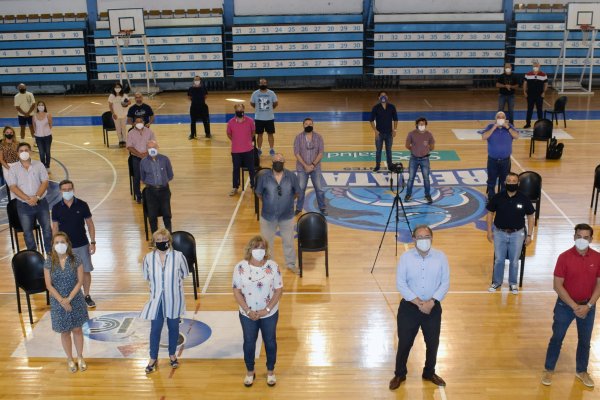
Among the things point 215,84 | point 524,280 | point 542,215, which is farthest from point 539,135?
point 215,84

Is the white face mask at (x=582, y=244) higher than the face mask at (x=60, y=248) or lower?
higher

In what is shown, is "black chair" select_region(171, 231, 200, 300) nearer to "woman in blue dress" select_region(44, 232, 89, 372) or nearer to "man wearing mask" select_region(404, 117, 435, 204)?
"woman in blue dress" select_region(44, 232, 89, 372)

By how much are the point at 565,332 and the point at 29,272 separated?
685 centimetres

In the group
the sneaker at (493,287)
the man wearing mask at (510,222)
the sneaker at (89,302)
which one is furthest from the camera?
the sneaker at (493,287)

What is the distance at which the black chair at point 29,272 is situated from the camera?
9.70 metres

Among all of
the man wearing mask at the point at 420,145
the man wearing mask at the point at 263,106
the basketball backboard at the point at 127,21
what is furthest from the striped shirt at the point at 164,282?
the basketball backboard at the point at 127,21

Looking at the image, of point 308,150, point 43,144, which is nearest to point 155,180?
point 308,150

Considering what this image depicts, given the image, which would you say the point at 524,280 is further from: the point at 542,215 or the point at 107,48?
the point at 107,48

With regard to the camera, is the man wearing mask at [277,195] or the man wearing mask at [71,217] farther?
the man wearing mask at [277,195]

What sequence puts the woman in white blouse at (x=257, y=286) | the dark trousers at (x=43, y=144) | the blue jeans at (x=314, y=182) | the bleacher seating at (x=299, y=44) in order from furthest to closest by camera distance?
the bleacher seating at (x=299, y=44) → the dark trousers at (x=43, y=144) → the blue jeans at (x=314, y=182) → the woman in white blouse at (x=257, y=286)

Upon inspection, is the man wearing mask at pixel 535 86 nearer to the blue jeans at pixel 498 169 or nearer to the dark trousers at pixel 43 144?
the blue jeans at pixel 498 169

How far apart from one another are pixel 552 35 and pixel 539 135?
12132 millimetres

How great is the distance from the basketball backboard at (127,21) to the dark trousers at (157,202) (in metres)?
17.2

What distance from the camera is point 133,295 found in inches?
415
